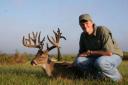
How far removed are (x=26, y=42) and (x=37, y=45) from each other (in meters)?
0.58

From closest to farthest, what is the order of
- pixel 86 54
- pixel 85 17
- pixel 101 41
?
1. pixel 85 17
2. pixel 101 41
3. pixel 86 54

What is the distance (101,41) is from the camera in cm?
1071

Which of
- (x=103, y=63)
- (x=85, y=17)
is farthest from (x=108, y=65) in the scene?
(x=85, y=17)

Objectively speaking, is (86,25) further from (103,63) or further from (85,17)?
(103,63)

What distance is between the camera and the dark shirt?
10477mm

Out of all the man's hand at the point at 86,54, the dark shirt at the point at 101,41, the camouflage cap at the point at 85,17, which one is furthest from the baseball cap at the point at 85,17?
the man's hand at the point at 86,54

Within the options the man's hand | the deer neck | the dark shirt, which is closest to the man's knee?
the dark shirt

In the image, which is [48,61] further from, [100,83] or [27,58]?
[27,58]

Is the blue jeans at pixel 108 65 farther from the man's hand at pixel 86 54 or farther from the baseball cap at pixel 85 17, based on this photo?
the baseball cap at pixel 85 17

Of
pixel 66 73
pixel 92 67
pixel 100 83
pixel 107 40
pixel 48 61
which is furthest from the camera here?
pixel 48 61

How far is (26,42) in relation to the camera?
44.8 ft

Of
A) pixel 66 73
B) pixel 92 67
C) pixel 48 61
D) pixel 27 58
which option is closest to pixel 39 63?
pixel 48 61

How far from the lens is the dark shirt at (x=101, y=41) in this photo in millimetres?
10477

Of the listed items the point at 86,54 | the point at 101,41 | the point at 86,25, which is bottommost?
the point at 86,54
